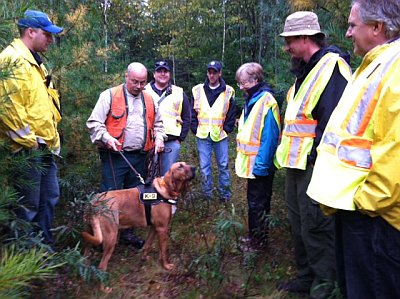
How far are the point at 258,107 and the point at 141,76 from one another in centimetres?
136

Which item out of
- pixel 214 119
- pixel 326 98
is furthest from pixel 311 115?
pixel 214 119

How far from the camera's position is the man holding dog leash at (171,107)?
6113 millimetres

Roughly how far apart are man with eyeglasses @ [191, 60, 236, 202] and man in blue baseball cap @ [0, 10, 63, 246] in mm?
3010

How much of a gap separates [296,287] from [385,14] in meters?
2.54

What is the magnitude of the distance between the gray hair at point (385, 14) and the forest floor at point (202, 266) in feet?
6.86

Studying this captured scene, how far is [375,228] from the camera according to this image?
1.93 meters

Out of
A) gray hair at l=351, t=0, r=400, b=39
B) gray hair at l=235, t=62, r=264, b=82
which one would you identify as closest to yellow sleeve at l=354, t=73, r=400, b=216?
gray hair at l=351, t=0, r=400, b=39

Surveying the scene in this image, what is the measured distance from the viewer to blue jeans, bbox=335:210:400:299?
1.89 meters

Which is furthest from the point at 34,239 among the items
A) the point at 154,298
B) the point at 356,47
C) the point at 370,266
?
the point at 356,47

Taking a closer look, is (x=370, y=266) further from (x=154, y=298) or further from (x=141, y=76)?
(x=141, y=76)

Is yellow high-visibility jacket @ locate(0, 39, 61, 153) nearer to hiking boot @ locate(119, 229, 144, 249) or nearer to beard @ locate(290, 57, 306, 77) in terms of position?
hiking boot @ locate(119, 229, 144, 249)

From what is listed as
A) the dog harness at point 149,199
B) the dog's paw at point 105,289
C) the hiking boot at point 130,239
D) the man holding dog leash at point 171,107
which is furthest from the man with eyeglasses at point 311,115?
the man holding dog leash at point 171,107

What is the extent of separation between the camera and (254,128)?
4.37 metres

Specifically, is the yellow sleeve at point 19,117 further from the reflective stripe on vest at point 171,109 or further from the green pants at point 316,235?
the reflective stripe on vest at point 171,109
